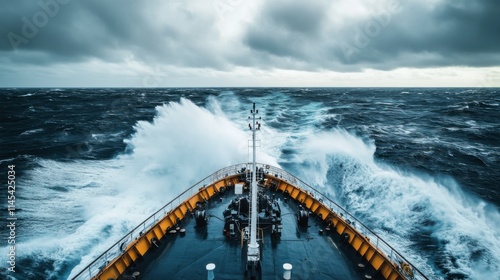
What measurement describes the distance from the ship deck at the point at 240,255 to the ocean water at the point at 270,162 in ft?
24.3

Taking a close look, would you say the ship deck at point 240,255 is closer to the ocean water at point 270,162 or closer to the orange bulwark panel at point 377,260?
the orange bulwark panel at point 377,260

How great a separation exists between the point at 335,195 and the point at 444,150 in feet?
80.5

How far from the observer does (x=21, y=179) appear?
89.8ft

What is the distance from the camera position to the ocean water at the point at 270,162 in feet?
59.5

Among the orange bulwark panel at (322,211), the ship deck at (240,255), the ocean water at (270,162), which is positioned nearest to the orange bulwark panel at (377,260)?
the ship deck at (240,255)

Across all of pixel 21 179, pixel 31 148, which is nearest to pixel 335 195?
pixel 21 179

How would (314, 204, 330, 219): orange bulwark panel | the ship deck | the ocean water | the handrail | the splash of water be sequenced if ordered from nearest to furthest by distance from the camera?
the handrail, the ship deck, (314, 204, 330, 219): orange bulwark panel, the splash of water, the ocean water

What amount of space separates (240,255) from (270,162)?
71.2ft

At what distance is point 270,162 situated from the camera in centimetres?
3409

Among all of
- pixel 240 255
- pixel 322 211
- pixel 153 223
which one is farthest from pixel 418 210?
pixel 153 223

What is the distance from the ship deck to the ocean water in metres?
7.40

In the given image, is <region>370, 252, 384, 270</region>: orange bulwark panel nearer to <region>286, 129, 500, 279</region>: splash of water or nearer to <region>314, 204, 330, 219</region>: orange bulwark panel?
<region>314, 204, 330, 219</region>: orange bulwark panel

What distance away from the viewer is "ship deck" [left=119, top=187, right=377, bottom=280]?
11680mm

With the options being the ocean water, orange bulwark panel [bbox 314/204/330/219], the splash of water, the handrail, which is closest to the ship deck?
orange bulwark panel [bbox 314/204/330/219]
